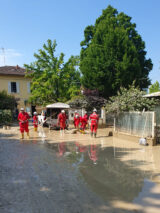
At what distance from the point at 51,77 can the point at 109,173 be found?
1760 cm

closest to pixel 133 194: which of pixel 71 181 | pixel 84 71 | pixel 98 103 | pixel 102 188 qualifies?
pixel 102 188

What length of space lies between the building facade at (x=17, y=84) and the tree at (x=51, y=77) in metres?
9.60

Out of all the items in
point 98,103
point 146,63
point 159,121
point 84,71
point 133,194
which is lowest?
point 133,194

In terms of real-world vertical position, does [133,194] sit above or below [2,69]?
below

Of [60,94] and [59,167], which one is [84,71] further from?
[59,167]

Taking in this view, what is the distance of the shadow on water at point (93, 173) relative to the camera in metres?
4.13

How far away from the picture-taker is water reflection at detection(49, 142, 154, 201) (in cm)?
444

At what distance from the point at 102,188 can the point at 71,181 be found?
2.78 feet

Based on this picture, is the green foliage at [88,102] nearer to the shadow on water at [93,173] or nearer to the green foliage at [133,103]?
the green foliage at [133,103]

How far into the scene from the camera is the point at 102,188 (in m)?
4.62

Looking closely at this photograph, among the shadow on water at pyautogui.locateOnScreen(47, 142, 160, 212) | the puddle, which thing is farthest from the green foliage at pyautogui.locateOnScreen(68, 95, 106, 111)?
the shadow on water at pyautogui.locateOnScreen(47, 142, 160, 212)

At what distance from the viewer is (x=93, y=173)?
5699 millimetres

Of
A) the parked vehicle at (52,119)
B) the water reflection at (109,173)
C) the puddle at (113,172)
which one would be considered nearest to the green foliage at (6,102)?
the parked vehicle at (52,119)

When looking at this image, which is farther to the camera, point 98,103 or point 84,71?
point 84,71
